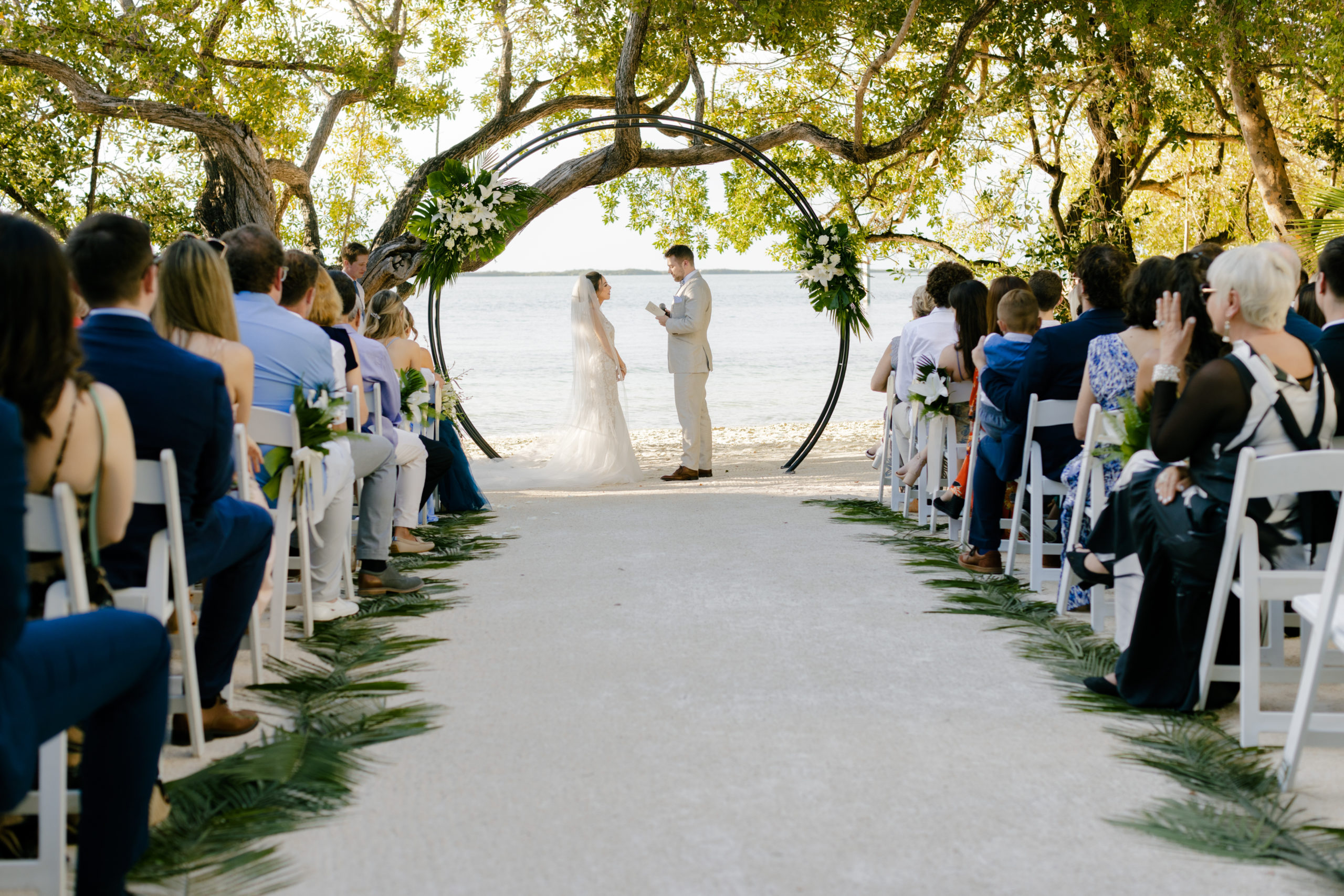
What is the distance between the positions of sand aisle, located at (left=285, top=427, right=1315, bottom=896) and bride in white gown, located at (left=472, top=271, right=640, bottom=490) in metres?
4.74

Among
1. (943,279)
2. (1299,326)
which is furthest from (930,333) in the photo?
(1299,326)

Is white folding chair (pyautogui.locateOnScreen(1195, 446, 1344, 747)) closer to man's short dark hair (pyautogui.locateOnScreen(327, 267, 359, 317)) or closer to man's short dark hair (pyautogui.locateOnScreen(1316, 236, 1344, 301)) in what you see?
man's short dark hair (pyautogui.locateOnScreen(1316, 236, 1344, 301))

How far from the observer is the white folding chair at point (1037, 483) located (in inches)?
206

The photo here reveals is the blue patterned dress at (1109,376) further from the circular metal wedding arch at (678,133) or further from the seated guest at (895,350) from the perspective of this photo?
the circular metal wedding arch at (678,133)

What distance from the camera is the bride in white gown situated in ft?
33.3

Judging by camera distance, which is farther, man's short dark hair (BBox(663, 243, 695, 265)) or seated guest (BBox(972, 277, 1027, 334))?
man's short dark hair (BBox(663, 243, 695, 265))

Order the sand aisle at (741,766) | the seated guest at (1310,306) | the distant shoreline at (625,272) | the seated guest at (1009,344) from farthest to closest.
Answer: the distant shoreline at (625,272)
the seated guest at (1009,344)
the seated guest at (1310,306)
the sand aisle at (741,766)

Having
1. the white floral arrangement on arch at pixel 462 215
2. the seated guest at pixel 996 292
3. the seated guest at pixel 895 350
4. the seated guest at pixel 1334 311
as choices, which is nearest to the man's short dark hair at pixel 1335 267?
the seated guest at pixel 1334 311

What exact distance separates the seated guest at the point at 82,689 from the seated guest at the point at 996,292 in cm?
468

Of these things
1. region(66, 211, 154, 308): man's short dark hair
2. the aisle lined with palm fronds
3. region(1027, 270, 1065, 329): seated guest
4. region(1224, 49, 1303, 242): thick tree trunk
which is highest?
region(1224, 49, 1303, 242): thick tree trunk

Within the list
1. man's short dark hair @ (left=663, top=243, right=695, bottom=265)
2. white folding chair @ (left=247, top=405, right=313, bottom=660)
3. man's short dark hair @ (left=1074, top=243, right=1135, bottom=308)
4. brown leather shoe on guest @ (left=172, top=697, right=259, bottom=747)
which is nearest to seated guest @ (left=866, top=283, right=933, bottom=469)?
Result: man's short dark hair @ (left=1074, top=243, right=1135, bottom=308)

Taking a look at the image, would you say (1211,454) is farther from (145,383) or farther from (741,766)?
(145,383)

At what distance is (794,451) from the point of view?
13250mm

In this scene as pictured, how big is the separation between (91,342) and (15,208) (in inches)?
398
